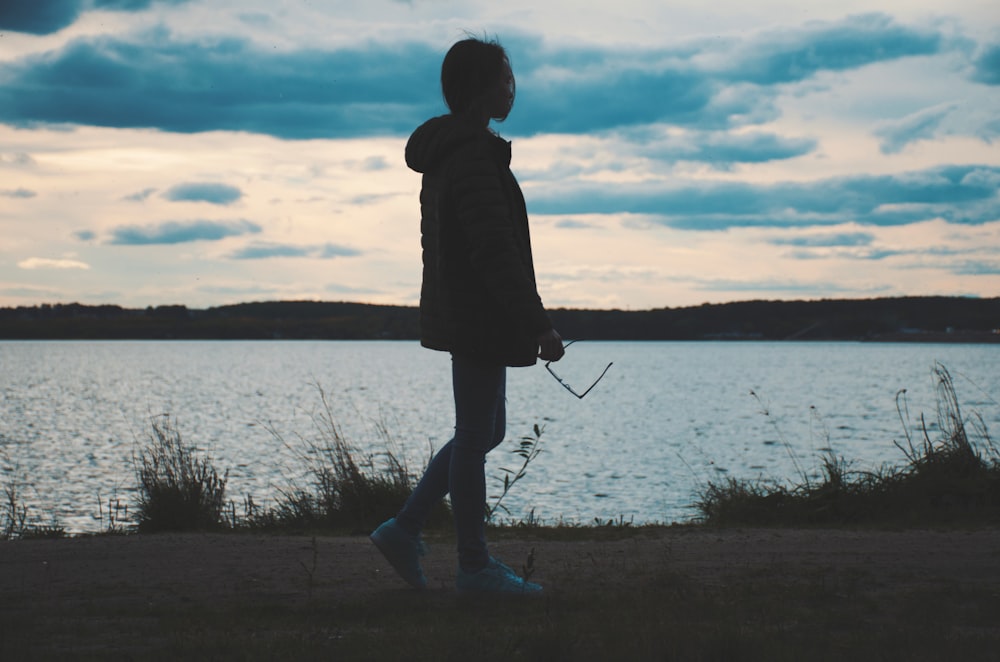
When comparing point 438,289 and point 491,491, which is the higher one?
point 438,289

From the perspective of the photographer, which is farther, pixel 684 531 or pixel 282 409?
pixel 282 409

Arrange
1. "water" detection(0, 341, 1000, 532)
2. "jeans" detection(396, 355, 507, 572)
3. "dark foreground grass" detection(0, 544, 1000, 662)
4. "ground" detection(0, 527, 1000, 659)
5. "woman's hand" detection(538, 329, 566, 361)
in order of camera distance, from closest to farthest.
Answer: "dark foreground grass" detection(0, 544, 1000, 662)
"woman's hand" detection(538, 329, 566, 361)
"ground" detection(0, 527, 1000, 659)
"jeans" detection(396, 355, 507, 572)
"water" detection(0, 341, 1000, 532)

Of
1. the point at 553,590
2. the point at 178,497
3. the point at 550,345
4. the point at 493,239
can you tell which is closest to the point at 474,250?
the point at 493,239

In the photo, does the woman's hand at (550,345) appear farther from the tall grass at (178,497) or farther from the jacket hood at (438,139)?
the tall grass at (178,497)

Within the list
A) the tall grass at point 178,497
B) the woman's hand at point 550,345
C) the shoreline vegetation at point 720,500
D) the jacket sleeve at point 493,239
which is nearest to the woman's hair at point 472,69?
the jacket sleeve at point 493,239

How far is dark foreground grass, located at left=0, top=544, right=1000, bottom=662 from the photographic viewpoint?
122 inches

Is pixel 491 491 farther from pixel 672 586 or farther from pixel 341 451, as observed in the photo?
pixel 672 586

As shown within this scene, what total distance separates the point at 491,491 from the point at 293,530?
266 inches

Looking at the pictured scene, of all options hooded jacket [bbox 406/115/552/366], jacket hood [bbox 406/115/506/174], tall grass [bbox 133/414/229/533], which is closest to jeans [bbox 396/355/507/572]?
hooded jacket [bbox 406/115/552/366]

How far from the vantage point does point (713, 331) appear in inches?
3428

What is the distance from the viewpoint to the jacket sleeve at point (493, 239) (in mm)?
3734

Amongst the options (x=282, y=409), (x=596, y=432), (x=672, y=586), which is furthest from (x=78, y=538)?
(x=282, y=409)

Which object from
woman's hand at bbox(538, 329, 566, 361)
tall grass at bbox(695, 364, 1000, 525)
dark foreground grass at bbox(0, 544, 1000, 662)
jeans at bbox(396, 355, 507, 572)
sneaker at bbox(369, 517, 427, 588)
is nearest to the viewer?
dark foreground grass at bbox(0, 544, 1000, 662)

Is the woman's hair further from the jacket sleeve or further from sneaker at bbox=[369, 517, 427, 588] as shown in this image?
sneaker at bbox=[369, 517, 427, 588]
